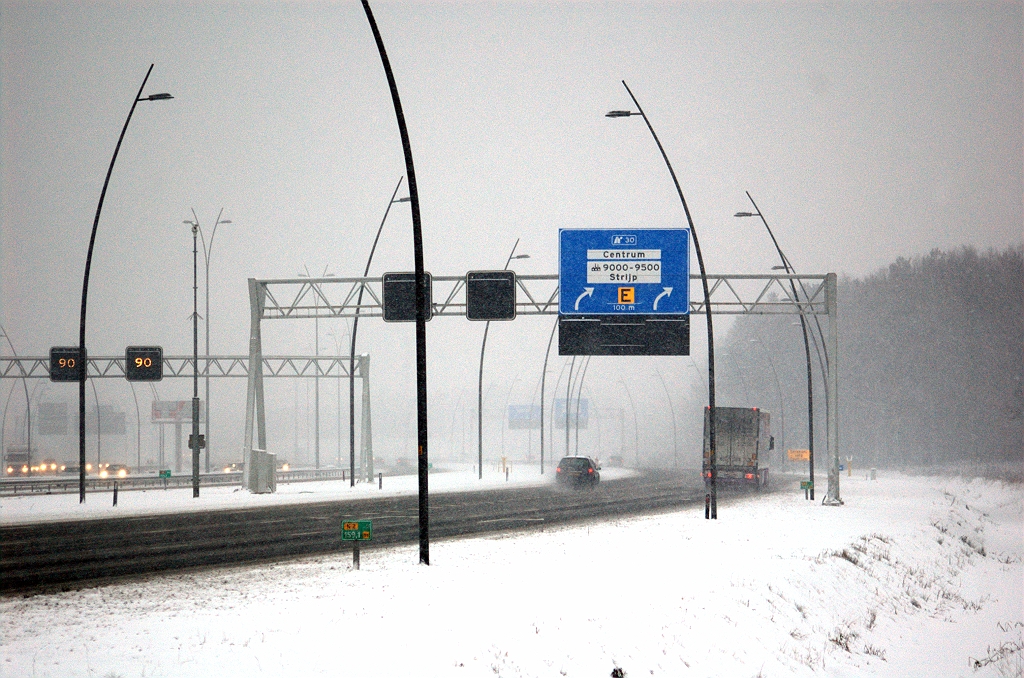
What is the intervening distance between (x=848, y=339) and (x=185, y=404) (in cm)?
6744

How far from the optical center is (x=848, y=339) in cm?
10806

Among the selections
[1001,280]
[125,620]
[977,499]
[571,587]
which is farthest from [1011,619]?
[1001,280]

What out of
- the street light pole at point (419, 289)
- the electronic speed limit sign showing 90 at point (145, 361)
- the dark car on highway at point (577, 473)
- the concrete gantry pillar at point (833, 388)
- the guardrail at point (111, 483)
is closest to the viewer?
the street light pole at point (419, 289)

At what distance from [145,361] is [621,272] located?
25583mm

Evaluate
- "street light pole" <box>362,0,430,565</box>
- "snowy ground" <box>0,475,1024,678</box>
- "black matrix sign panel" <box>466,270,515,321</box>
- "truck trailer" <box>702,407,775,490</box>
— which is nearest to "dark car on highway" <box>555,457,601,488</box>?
"truck trailer" <box>702,407,775,490</box>

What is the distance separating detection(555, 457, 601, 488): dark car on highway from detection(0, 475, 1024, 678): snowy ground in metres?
26.1

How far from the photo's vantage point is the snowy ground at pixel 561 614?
1116 centimetres

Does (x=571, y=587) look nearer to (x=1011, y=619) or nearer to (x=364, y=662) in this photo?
(x=364, y=662)

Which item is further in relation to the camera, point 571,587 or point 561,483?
point 561,483

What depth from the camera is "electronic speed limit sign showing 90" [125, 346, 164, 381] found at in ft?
160

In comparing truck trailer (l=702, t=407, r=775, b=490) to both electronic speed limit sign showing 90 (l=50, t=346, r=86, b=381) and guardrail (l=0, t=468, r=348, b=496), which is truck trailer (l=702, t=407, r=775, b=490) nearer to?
guardrail (l=0, t=468, r=348, b=496)

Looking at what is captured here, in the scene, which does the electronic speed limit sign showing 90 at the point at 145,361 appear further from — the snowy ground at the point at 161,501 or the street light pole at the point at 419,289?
the street light pole at the point at 419,289

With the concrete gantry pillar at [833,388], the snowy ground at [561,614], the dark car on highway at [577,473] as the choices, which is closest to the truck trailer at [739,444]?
the dark car on highway at [577,473]

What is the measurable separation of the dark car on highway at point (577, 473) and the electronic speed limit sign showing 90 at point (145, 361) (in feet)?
66.4
